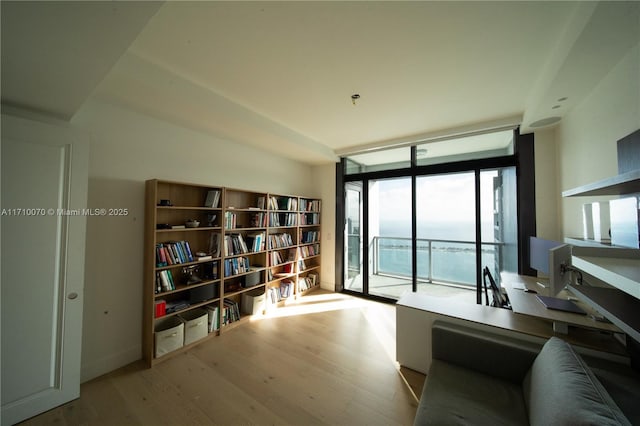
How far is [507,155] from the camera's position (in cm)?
321

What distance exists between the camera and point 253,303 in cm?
334

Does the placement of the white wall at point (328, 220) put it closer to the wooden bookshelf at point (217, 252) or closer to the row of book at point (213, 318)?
the wooden bookshelf at point (217, 252)

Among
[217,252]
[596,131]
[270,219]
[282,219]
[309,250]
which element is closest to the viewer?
[596,131]

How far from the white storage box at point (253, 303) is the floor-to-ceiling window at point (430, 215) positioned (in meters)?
1.83

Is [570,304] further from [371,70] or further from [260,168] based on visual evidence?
[260,168]

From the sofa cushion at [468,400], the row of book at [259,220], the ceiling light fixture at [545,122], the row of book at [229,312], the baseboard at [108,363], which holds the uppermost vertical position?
the ceiling light fixture at [545,122]

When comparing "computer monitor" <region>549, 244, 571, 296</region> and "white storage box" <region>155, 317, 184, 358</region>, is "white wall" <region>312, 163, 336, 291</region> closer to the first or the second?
"white storage box" <region>155, 317, 184, 358</region>

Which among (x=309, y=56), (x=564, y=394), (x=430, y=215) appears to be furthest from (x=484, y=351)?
(x=309, y=56)

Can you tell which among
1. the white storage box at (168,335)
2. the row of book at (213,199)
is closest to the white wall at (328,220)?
the row of book at (213,199)

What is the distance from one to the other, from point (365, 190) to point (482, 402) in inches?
133

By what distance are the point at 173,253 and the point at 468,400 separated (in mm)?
2855

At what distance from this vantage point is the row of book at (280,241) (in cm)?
374

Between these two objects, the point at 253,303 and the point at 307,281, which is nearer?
the point at 253,303

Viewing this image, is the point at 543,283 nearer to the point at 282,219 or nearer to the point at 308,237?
the point at 308,237
